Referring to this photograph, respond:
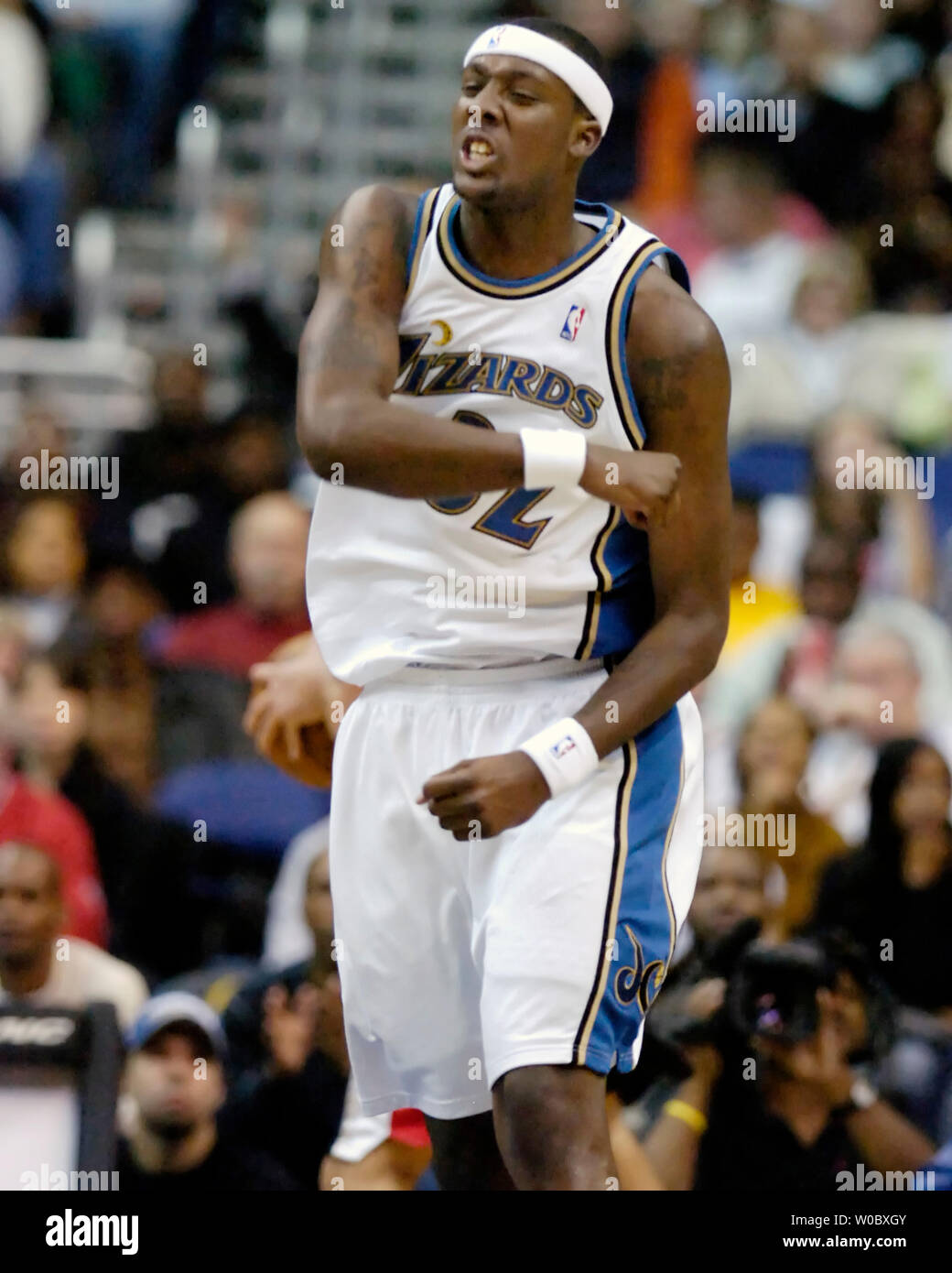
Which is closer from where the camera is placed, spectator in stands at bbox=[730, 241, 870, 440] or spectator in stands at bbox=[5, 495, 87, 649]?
spectator in stands at bbox=[5, 495, 87, 649]

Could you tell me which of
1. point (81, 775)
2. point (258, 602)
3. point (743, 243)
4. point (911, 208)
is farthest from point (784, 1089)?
point (911, 208)

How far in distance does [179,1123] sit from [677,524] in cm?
244

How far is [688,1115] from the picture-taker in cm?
524

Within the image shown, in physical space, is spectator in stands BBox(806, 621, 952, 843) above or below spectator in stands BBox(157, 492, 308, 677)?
below

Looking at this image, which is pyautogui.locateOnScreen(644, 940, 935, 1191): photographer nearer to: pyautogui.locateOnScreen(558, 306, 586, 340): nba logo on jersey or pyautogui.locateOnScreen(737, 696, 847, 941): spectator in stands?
pyautogui.locateOnScreen(737, 696, 847, 941): spectator in stands

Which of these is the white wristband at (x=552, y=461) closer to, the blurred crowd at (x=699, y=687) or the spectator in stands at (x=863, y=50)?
the blurred crowd at (x=699, y=687)

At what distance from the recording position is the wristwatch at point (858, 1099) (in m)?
5.30

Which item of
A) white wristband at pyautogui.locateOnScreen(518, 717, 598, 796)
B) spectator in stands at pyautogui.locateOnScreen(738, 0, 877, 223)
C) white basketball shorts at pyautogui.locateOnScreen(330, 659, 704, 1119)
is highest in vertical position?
spectator in stands at pyautogui.locateOnScreen(738, 0, 877, 223)

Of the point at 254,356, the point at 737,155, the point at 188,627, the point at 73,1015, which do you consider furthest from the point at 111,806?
the point at 737,155

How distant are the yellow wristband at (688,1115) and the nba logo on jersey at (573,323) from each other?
220 cm

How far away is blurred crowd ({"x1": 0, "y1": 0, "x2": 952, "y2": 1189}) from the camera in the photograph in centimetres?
537

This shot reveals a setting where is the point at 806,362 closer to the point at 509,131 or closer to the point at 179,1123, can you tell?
the point at 179,1123

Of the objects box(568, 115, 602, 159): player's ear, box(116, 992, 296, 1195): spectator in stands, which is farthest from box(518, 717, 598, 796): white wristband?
box(116, 992, 296, 1195): spectator in stands

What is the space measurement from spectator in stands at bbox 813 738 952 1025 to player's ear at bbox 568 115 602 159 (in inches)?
121
